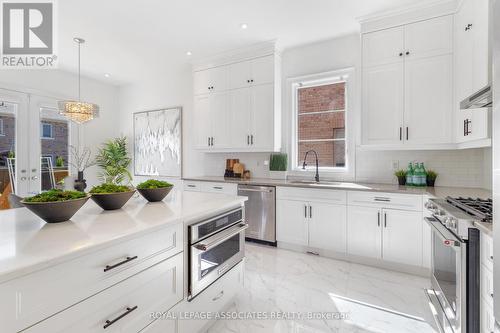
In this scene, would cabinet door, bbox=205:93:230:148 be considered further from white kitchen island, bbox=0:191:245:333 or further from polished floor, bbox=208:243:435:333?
white kitchen island, bbox=0:191:245:333

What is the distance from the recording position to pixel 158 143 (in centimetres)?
536

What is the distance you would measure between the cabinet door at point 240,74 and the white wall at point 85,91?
3.30 metres

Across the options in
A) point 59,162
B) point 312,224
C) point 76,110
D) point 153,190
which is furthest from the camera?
point 59,162

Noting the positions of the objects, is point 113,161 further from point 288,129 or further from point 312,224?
point 312,224

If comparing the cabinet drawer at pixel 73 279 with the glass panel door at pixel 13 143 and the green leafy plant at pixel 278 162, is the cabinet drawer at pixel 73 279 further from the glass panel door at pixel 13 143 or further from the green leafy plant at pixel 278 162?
the glass panel door at pixel 13 143

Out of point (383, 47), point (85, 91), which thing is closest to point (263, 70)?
point (383, 47)

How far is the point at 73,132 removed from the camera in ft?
16.7

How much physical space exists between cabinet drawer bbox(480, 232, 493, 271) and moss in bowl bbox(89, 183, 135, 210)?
2.08 m

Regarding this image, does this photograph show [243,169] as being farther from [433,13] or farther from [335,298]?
[433,13]

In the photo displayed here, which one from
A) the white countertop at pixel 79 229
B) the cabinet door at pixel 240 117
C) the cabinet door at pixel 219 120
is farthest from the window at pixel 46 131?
the white countertop at pixel 79 229

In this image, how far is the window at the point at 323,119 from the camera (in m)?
3.66

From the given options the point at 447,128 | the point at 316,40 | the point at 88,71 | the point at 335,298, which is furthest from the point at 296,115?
the point at 88,71

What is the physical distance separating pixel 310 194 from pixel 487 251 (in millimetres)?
1928

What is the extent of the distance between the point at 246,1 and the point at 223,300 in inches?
117
